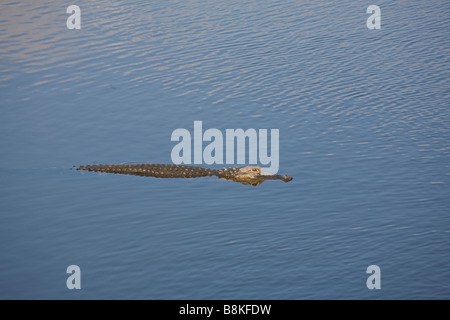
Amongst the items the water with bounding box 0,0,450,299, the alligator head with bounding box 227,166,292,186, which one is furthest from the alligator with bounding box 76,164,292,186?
the water with bounding box 0,0,450,299

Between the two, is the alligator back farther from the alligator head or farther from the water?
the alligator head

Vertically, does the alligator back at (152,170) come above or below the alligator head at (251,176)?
above

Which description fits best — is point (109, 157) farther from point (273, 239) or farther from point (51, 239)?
point (273, 239)

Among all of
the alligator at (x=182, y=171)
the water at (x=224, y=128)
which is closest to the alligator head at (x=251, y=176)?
the alligator at (x=182, y=171)

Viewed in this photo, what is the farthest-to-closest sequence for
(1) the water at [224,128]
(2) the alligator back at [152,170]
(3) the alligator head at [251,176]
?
(2) the alligator back at [152,170]
(3) the alligator head at [251,176]
(1) the water at [224,128]

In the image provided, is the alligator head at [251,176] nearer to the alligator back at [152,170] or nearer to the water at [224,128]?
the water at [224,128]

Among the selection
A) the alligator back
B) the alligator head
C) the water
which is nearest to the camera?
the water
